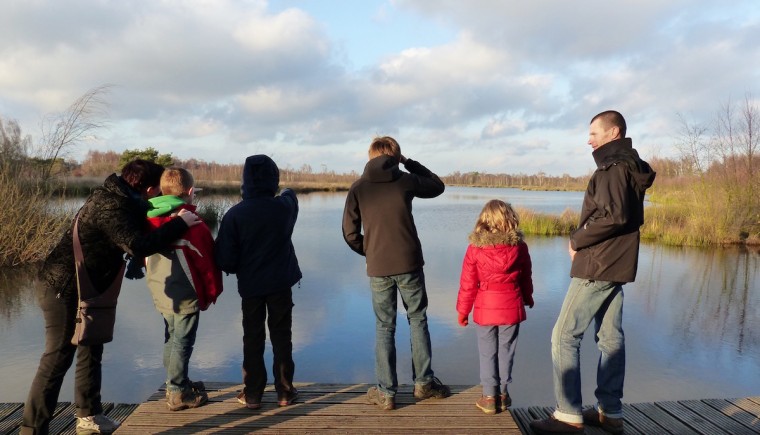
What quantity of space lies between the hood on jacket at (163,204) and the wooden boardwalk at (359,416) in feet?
2.92

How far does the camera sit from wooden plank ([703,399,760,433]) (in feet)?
8.39

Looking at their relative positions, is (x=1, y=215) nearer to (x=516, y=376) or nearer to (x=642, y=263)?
(x=516, y=376)

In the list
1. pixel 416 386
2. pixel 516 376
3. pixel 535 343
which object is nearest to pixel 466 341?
pixel 535 343

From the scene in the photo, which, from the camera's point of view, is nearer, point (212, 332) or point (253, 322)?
point (253, 322)

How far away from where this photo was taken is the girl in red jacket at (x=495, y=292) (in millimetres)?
2307

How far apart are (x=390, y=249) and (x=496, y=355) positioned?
677 mm

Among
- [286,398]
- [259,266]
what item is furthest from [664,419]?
[259,266]

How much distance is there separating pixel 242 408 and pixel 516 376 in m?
2.20

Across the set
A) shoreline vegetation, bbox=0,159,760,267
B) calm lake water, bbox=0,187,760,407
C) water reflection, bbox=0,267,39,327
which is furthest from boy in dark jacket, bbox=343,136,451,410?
water reflection, bbox=0,267,39,327

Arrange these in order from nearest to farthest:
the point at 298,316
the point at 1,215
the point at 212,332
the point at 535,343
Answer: the point at 535,343 < the point at 212,332 < the point at 298,316 < the point at 1,215

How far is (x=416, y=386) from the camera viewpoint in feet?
8.15

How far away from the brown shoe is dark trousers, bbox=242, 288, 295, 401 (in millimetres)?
1137

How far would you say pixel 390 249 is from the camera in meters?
2.35

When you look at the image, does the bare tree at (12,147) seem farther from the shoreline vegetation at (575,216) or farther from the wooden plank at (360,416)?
the wooden plank at (360,416)
